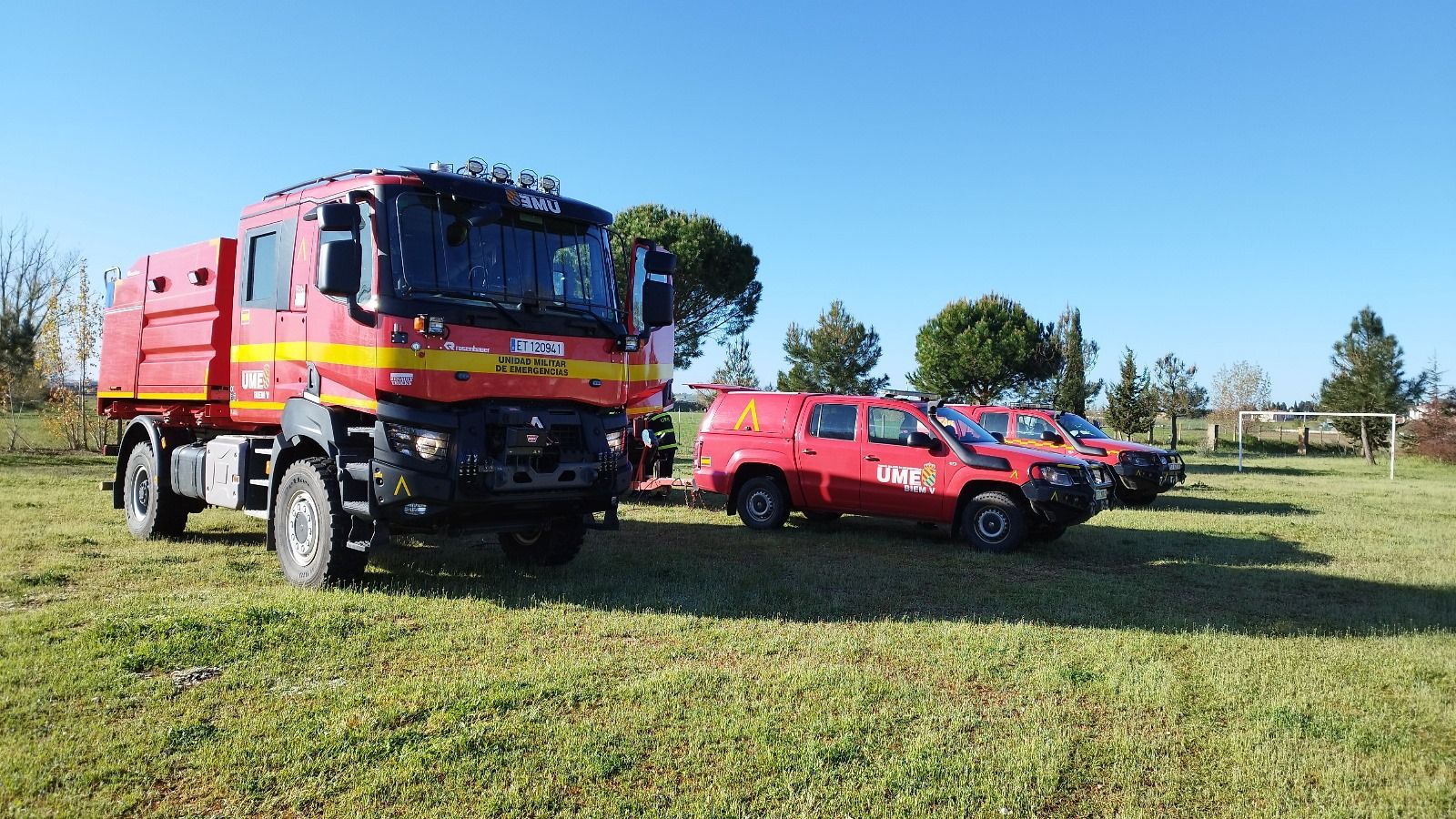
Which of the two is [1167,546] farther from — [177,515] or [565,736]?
[177,515]

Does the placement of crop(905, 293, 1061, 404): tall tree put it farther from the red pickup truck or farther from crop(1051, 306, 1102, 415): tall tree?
the red pickup truck

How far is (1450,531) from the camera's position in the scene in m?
13.2

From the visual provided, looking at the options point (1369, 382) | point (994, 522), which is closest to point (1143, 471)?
point (994, 522)

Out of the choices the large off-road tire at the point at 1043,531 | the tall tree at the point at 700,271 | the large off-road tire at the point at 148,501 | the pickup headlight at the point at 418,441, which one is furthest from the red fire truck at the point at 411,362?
the tall tree at the point at 700,271

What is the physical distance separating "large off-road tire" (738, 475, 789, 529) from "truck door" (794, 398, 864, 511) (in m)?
0.33

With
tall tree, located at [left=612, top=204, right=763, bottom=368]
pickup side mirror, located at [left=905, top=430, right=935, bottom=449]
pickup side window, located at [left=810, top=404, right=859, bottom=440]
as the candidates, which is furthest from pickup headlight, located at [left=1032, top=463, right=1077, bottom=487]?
tall tree, located at [left=612, top=204, right=763, bottom=368]

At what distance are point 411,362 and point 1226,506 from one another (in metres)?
15.3

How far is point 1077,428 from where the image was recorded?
54.5 ft

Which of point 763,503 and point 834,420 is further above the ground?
point 834,420

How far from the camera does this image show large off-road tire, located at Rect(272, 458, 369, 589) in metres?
7.01

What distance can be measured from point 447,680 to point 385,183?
3.77 m

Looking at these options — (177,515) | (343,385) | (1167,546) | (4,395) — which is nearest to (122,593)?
(343,385)

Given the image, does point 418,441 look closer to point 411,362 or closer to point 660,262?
point 411,362

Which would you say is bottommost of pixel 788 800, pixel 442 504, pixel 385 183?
pixel 788 800
